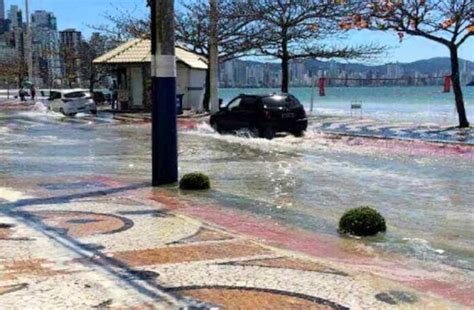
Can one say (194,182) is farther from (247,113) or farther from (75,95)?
(75,95)

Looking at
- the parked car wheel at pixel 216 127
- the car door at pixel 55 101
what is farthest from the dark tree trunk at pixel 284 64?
the car door at pixel 55 101

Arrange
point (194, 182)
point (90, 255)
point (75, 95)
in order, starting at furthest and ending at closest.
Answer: point (75, 95) < point (194, 182) < point (90, 255)

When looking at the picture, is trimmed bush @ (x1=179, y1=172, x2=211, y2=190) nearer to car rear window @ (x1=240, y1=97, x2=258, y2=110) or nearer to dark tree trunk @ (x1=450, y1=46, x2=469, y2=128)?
car rear window @ (x1=240, y1=97, x2=258, y2=110)

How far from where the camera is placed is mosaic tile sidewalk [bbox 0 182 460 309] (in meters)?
5.29

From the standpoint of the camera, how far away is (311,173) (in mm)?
14078

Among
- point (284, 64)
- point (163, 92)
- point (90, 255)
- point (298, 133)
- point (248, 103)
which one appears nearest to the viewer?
point (90, 255)

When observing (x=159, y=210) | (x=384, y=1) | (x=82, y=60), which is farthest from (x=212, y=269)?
(x=82, y=60)

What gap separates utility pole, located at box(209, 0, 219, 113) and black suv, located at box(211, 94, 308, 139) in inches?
294

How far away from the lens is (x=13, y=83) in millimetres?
99062

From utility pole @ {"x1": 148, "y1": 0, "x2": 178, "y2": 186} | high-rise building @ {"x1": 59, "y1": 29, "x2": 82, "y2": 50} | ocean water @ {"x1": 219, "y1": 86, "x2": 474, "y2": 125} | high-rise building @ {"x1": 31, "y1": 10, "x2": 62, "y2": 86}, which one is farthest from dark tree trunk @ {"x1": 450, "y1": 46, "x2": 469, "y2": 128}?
high-rise building @ {"x1": 31, "y1": 10, "x2": 62, "y2": 86}

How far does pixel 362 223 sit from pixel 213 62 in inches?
951

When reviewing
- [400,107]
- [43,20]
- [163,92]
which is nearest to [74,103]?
[163,92]

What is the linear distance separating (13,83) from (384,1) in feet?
279

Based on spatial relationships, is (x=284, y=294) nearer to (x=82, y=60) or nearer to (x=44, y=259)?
(x=44, y=259)
